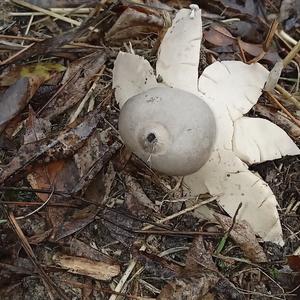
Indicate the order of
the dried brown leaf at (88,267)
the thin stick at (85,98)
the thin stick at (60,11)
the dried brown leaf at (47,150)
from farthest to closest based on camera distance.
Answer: the thin stick at (60,11)
the thin stick at (85,98)
the dried brown leaf at (47,150)
the dried brown leaf at (88,267)

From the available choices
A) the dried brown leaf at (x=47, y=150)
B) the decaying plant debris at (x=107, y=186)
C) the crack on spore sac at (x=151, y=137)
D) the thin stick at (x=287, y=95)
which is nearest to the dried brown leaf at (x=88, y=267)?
the decaying plant debris at (x=107, y=186)

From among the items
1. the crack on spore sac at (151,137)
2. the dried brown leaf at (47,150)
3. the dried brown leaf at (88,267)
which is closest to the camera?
the crack on spore sac at (151,137)

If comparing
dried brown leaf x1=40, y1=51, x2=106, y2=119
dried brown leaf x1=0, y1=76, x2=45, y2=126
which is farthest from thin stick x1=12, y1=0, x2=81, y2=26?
dried brown leaf x1=0, y1=76, x2=45, y2=126

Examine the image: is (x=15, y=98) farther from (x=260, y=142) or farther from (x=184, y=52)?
(x=260, y=142)

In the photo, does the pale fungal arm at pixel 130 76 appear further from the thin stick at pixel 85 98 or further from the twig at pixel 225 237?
the twig at pixel 225 237

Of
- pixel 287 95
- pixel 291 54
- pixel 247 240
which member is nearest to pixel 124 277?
pixel 247 240

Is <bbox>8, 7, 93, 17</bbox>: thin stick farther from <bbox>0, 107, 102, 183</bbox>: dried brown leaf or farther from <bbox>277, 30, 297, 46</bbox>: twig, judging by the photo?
<bbox>277, 30, 297, 46</bbox>: twig
